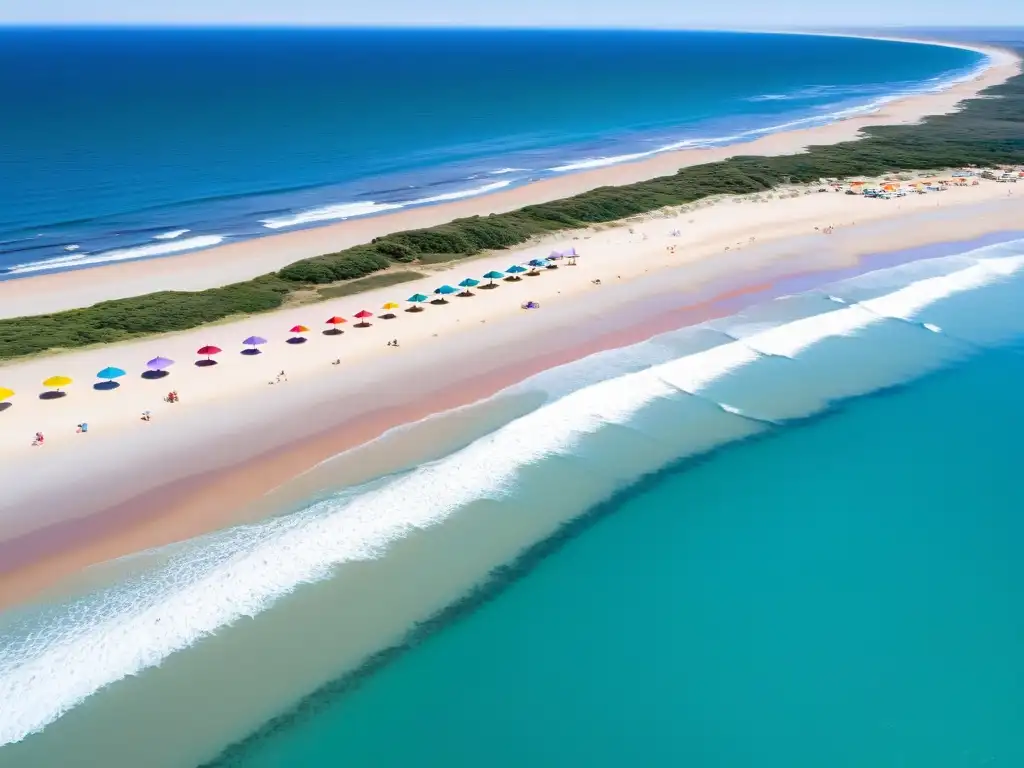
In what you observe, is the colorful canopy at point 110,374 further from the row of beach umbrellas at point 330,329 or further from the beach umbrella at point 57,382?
the beach umbrella at point 57,382

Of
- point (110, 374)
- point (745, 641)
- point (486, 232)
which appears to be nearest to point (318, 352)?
point (110, 374)

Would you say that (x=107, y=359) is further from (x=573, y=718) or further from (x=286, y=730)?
(x=573, y=718)

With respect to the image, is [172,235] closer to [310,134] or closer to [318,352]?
[318,352]

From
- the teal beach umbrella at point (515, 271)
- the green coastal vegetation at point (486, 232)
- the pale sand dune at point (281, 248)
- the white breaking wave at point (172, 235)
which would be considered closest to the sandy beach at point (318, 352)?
the pale sand dune at point (281, 248)

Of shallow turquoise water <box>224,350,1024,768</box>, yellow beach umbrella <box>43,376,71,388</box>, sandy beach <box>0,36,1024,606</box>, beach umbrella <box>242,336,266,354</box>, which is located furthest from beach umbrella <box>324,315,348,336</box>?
shallow turquoise water <box>224,350,1024,768</box>

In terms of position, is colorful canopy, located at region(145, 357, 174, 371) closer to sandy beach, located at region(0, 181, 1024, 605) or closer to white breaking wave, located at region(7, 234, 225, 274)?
sandy beach, located at region(0, 181, 1024, 605)

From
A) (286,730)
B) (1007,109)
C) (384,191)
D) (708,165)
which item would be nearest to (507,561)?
(286,730)
